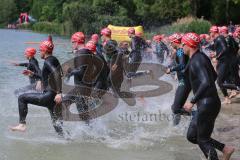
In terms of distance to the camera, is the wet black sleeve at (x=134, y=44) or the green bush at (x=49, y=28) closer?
the wet black sleeve at (x=134, y=44)

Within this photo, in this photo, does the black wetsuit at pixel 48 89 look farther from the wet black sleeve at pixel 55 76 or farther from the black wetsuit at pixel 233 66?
the black wetsuit at pixel 233 66

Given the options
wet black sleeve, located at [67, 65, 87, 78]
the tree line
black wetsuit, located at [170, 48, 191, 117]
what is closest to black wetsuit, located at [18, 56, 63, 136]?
wet black sleeve, located at [67, 65, 87, 78]

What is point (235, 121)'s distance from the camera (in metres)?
11.1

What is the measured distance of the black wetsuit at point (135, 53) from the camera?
13992mm

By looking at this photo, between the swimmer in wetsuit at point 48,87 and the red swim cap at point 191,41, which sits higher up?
the red swim cap at point 191,41

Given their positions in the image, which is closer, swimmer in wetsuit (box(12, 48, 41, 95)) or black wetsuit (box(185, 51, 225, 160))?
black wetsuit (box(185, 51, 225, 160))

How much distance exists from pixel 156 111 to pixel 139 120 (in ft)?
3.78

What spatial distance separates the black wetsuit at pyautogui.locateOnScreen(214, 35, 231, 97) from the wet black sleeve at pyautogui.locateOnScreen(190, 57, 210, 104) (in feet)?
17.7

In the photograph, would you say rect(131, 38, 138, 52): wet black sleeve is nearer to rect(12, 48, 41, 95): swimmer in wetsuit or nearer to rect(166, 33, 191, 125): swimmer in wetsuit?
rect(12, 48, 41, 95): swimmer in wetsuit

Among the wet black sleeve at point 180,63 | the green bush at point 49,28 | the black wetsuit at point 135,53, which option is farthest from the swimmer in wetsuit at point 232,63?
the green bush at point 49,28

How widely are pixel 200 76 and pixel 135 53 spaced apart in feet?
23.5

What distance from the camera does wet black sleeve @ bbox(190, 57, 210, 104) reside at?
6902mm

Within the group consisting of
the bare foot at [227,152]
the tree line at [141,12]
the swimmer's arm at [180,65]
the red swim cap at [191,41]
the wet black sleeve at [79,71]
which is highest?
the red swim cap at [191,41]

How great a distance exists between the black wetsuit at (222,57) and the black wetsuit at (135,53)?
231 centimetres
